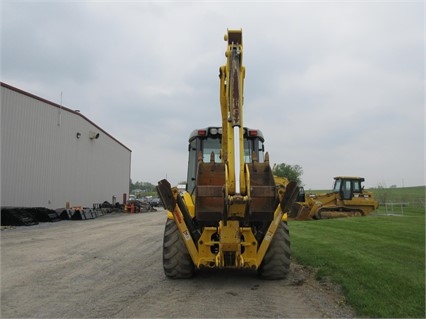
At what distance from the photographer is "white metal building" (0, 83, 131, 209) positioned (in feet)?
76.1

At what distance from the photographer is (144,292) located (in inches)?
247

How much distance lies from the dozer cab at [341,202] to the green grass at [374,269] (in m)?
13.0

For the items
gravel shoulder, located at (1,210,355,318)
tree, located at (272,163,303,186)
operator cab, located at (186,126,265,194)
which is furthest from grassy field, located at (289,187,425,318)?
tree, located at (272,163,303,186)

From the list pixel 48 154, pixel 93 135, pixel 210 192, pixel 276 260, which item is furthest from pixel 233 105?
pixel 93 135

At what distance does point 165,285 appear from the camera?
6.78 meters

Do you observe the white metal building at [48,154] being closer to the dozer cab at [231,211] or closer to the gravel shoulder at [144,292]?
the gravel shoulder at [144,292]

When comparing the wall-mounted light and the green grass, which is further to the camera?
the wall-mounted light

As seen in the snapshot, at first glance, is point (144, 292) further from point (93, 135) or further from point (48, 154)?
point (93, 135)

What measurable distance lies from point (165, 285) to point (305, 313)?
264cm

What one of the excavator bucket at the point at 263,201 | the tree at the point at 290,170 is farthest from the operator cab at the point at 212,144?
the tree at the point at 290,170

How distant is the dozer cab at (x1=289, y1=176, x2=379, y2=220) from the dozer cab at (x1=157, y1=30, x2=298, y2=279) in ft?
62.1

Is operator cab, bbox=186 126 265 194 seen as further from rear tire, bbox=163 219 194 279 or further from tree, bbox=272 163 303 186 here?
tree, bbox=272 163 303 186

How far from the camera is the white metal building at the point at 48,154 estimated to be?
2319 centimetres

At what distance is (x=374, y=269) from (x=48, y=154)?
25686 mm
